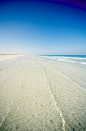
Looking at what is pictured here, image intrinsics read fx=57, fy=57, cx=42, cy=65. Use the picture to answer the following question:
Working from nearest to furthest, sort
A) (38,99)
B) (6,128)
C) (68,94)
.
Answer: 1. (6,128)
2. (38,99)
3. (68,94)

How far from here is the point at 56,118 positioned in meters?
0.86

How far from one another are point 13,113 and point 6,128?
7.6 inches

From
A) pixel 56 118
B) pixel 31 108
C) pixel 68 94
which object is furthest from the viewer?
pixel 68 94

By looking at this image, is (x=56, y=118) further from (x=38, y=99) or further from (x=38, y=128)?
(x=38, y=99)

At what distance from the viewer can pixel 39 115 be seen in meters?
0.92

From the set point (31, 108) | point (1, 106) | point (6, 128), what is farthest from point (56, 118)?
point (1, 106)

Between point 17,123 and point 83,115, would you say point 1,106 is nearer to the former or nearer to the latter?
point 17,123

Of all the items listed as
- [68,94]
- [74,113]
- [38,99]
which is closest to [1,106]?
[38,99]

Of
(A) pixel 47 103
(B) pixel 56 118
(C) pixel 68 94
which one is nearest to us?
(B) pixel 56 118

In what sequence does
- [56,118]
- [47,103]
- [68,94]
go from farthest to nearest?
[68,94] < [47,103] < [56,118]

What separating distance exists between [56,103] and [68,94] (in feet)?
1.50

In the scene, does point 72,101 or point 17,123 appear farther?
point 72,101

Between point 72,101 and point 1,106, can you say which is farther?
point 72,101

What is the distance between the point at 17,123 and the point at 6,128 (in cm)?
13
